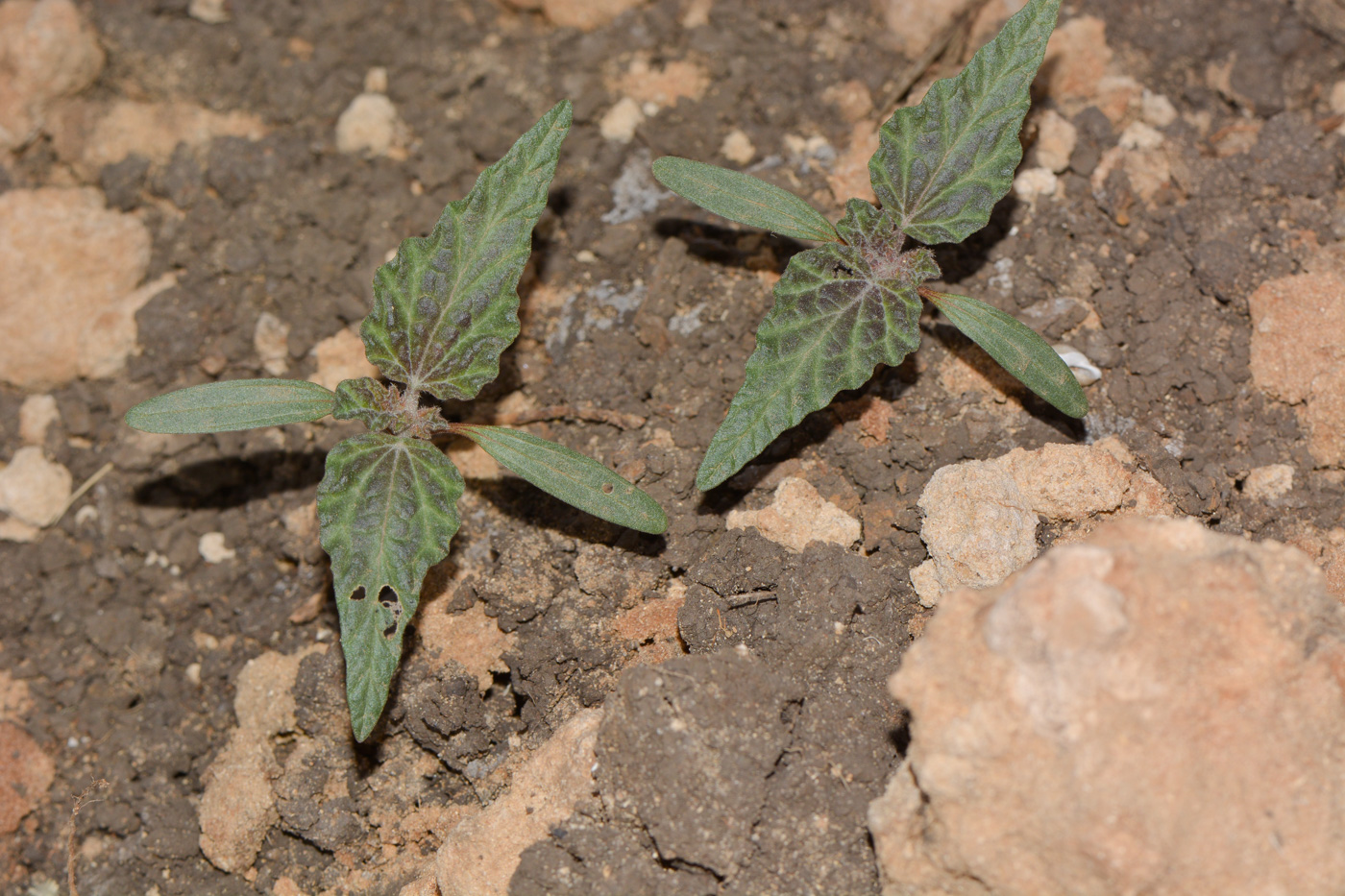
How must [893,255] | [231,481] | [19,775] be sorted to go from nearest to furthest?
1. [893,255]
2. [19,775]
3. [231,481]

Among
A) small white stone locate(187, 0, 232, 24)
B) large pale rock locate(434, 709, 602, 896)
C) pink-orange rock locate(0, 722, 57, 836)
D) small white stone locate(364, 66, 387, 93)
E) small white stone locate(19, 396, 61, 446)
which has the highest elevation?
small white stone locate(187, 0, 232, 24)

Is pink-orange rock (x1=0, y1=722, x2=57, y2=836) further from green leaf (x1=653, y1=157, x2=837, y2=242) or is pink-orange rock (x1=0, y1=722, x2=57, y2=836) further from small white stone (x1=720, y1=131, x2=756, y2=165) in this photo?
small white stone (x1=720, y1=131, x2=756, y2=165)

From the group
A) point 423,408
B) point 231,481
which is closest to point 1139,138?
point 423,408

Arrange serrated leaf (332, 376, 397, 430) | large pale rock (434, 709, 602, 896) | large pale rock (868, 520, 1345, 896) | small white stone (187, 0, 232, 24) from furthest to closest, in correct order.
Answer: small white stone (187, 0, 232, 24)
serrated leaf (332, 376, 397, 430)
large pale rock (434, 709, 602, 896)
large pale rock (868, 520, 1345, 896)

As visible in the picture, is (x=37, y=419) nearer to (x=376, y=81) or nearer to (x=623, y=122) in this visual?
(x=376, y=81)

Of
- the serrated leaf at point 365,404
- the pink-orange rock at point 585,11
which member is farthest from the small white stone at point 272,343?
the pink-orange rock at point 585,11

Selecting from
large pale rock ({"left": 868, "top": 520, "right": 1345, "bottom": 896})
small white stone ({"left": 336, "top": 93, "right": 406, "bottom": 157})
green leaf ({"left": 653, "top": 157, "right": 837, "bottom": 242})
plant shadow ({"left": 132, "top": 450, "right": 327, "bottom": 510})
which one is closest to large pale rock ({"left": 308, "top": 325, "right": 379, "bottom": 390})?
plant shadow ({"left": 132, "top": 450, "right": 327, "bottom": 510})
